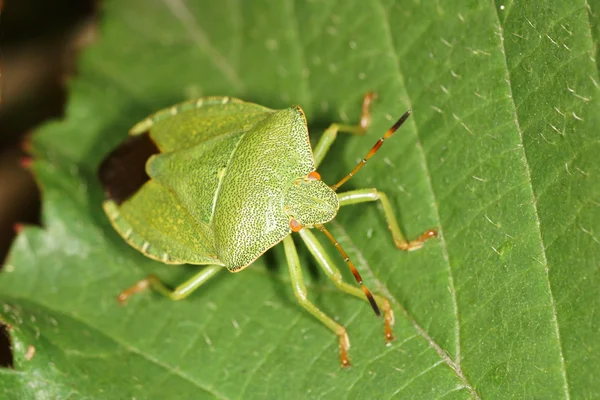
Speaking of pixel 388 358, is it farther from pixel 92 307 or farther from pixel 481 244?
pixel 92 307

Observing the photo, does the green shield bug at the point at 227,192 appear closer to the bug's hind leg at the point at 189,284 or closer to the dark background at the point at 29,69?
the bug's hind leg at the point at 189,284

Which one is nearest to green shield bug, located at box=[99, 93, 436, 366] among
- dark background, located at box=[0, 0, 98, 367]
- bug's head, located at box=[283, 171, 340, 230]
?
bug's head, located at box=[283, 171, 340, 230]

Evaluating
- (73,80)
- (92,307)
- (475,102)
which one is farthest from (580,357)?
(73,80)

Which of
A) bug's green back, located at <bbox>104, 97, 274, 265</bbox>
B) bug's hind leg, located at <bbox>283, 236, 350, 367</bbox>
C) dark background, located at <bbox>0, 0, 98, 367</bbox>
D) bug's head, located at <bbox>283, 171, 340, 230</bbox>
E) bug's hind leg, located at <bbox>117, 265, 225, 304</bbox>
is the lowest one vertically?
bug's hind leg, located at <bbox>283, 236, 350, 367</bbox>

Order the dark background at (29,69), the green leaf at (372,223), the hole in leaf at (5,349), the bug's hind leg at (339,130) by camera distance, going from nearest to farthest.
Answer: the green leaf at (372,223) → the hole in leaf at (5,349) → the bug's hind leg at (339,130) → the dark background at (29,69)

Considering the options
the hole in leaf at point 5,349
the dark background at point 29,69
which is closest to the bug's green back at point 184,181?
the hole in leaf at point 5,349

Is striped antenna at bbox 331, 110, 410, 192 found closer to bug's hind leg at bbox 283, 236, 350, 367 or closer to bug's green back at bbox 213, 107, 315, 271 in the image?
bug's green back at bbox 213, 107, 315, 271

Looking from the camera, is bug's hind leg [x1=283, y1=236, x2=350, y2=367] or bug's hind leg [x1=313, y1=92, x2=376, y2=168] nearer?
bug's hind leg [x1=283, y1=236, x2=350, y2=367]
